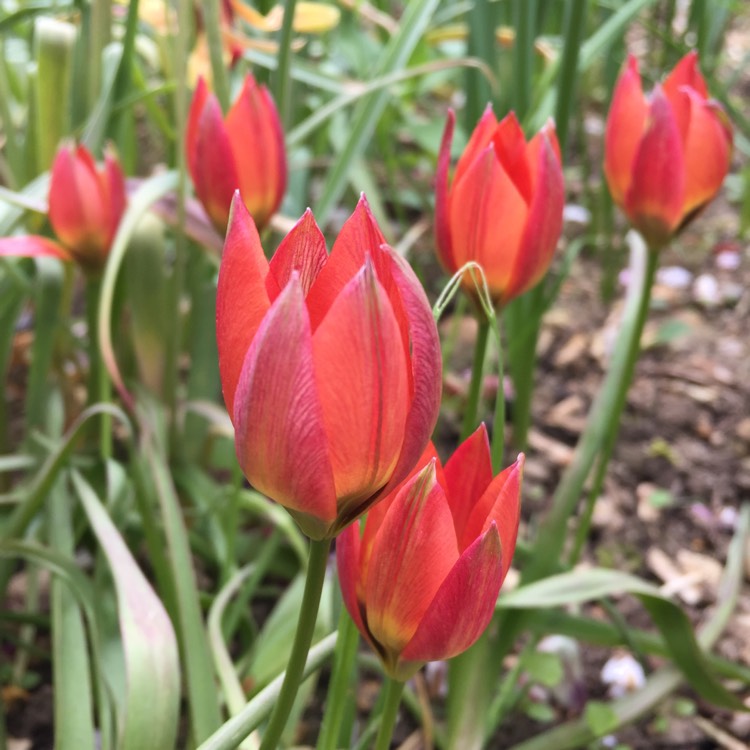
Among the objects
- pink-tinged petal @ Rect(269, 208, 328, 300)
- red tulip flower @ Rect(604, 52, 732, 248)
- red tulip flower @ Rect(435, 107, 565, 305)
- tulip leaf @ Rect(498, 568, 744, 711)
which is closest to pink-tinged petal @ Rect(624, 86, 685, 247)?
red tulip flower @ Rect(604, 52, 732, 248)

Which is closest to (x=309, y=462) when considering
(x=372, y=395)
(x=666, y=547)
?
(x=372, y=395)

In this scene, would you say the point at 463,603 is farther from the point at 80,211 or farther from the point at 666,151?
the point at 80,211

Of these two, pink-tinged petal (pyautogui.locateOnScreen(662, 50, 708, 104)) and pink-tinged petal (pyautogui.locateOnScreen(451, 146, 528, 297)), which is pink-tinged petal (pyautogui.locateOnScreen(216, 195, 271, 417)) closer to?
pink-tinged petal (pyautogui.locateOnScreen(451, 146, 528, 297))

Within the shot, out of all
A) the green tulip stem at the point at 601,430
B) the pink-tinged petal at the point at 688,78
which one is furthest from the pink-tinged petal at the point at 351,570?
the pink-tinged petal at the point at 688,78

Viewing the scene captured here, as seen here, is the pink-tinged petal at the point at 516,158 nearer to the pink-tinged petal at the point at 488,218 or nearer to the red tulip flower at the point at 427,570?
the pink-tinged petal at the point at 488,218

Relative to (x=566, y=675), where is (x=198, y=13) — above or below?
above

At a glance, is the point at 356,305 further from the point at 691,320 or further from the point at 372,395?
the point at 691,320

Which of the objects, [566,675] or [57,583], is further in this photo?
[566,675]
